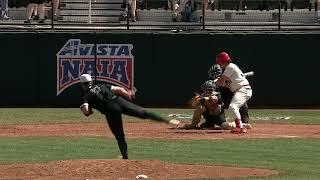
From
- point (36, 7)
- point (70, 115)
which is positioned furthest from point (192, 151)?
A: point (36, 7)

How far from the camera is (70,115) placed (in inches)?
1018

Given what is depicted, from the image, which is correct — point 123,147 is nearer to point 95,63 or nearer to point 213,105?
point 213,105

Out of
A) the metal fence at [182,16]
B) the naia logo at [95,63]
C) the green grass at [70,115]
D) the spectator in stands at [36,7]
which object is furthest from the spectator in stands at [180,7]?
the spectator in stands at [36,7]

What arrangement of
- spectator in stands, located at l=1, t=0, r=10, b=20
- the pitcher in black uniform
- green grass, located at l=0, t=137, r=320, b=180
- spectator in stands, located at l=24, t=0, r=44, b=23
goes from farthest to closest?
spectator in stands, located at l=1, t=0, r=10, b=20 → spectator in stands, located at l=24, t=0, r=44, b=23 → green grass, located at l=0, t=137, r=320, b=180 → the pitcher in black uniform

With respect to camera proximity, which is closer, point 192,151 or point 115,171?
point 115,171

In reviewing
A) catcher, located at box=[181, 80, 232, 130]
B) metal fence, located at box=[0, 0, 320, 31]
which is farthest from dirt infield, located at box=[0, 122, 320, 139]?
metal fence, located at box=[0, 0, 320, 31]

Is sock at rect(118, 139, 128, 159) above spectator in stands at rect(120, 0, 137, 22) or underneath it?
underneath

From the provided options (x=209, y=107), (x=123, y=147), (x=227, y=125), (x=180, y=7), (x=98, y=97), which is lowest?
(x=227, y=125)

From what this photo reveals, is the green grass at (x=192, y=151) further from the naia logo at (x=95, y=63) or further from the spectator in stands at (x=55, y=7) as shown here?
the spectator in stands at (x=55, y=7)

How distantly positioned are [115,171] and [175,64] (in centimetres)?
1688

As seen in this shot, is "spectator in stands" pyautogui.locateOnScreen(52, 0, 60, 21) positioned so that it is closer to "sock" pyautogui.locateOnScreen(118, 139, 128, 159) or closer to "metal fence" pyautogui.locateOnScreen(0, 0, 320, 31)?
"metal fence" pyautogui.locateOnScreen(0, 0, 320, 31)

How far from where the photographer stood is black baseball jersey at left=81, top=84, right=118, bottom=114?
1382 cm

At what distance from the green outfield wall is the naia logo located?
4.2 inches

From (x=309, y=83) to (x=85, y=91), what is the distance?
1638cm
